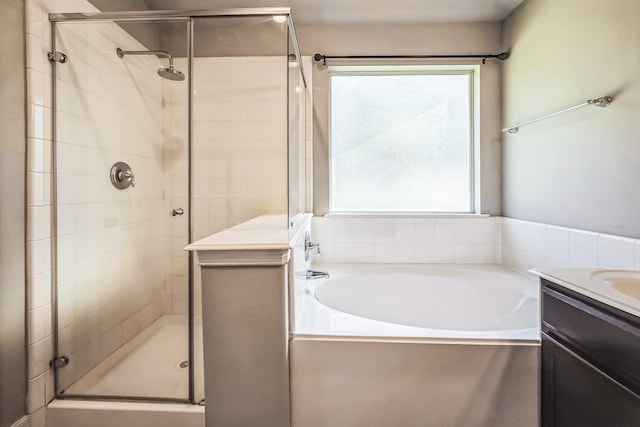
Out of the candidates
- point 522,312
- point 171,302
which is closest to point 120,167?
point 171,302

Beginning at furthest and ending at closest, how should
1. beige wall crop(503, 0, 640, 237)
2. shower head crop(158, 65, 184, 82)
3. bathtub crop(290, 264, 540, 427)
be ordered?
shower head crop(158, 65, 184, 82), beige wall crop(503, 0, 640, 237), bathtub crop(290, 264, 540, 427)

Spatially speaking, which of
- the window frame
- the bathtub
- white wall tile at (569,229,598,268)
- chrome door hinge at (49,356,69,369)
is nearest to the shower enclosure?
chrome door hinge at (49,356,69,369)

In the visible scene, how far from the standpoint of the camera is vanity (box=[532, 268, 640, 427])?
0.75 meters

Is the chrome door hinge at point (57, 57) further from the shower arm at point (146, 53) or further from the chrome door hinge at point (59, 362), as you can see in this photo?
the chrome door hinge at point (59, 362)

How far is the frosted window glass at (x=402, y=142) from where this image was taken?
226 centimetres

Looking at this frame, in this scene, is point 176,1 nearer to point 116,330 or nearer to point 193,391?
point 116,330

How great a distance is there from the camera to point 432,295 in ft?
6.25

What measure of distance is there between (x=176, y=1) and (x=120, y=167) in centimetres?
126

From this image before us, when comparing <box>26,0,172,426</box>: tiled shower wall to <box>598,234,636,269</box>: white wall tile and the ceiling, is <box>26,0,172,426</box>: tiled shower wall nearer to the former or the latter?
the ceiling

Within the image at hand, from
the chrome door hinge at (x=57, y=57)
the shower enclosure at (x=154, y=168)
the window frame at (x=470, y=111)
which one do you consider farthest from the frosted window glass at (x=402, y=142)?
the chrome door hinge at (x=57, y=57)

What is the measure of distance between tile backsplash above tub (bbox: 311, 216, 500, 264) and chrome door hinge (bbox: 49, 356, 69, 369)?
1.54 metres

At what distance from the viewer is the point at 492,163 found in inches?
85.5

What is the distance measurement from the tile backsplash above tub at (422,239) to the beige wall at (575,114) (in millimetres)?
311

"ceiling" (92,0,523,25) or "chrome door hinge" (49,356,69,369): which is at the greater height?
"ceiling" (92,0,523,25)
